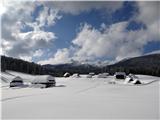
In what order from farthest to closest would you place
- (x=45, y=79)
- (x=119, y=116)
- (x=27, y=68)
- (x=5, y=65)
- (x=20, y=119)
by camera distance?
(x=27, y=68) → (x=5, y=65) → (x=45, y=79) → (x=119, y=116) → (x=20, y=119)

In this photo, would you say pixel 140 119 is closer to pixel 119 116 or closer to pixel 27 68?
pixel 119 116

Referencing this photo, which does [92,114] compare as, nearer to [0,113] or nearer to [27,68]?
[0,113]

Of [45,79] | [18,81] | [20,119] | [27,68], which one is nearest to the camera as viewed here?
[20,119]

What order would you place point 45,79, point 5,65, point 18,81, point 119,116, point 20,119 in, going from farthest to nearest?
point 5,65 → point 18,81 → point 45,79 → point 119,116 → point 20,119

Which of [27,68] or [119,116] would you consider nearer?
[119,116]

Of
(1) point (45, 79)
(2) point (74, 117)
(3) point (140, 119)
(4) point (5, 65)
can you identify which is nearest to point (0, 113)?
(2) point (74, 117)

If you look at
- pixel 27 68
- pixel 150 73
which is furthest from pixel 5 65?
pixel 150 73

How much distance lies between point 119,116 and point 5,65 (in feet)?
454

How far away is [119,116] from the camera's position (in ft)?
52.7

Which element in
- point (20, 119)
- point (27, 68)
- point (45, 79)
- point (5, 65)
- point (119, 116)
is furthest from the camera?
point (27, 68)

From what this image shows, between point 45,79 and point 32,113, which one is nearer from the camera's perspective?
point 32,113

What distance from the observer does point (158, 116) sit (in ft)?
53.1

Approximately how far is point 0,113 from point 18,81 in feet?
139

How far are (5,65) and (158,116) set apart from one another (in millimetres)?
139291
